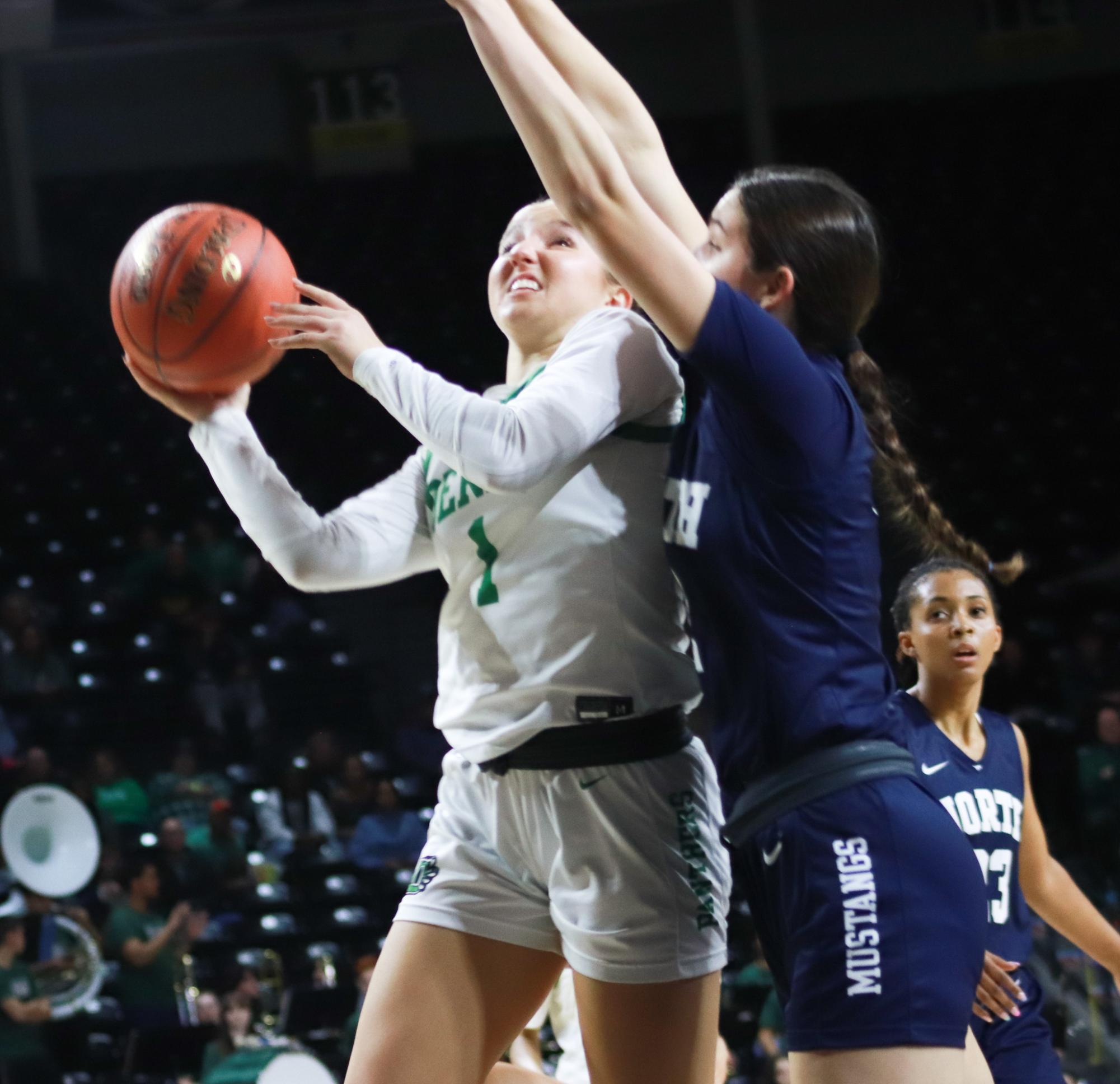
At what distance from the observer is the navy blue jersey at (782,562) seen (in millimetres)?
1863

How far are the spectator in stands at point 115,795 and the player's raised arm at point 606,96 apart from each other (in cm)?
587

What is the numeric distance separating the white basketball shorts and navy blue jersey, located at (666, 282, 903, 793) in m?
0.21

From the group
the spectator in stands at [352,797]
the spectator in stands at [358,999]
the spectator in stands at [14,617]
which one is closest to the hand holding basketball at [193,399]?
the spectator in stands at [358,999]

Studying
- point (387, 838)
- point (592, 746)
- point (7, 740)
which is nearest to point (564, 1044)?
point (592, 746)

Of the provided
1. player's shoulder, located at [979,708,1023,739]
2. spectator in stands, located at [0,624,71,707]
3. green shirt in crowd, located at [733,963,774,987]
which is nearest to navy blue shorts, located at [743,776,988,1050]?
player's shoulder, located at [979,708,1023,739]

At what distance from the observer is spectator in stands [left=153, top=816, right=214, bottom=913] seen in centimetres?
690

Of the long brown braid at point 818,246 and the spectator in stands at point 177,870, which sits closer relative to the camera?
the long brown braid at point 818,246

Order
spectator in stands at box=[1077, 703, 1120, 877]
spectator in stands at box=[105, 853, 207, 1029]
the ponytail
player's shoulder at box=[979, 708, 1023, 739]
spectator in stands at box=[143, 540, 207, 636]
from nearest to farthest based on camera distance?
the ponytail
player's shoulder at box=[979, 708, 1023, 739]
spectator in stands at box=[105, 853, 207, 1029]
spectator in stands at box=[1077, 703, 1120, 877]
spectator in stands at box=[143, 540, 207, 636]

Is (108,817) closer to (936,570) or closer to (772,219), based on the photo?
(936,570)

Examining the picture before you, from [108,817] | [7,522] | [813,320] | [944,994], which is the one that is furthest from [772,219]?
[7,522]

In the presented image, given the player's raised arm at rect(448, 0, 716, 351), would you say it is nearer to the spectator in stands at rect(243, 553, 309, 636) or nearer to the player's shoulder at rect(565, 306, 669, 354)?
the player's shoulder at rect(565, 306, 669, 354)

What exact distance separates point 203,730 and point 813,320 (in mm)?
7163

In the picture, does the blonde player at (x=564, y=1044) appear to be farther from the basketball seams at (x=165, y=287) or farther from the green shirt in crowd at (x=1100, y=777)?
the green shirt in crowd at (x=1100, y=777)

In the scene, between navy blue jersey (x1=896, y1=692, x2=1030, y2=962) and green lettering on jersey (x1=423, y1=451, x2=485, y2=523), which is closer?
green lettering on jersey (x1=423, y1=451, x2=485, y2=523)
